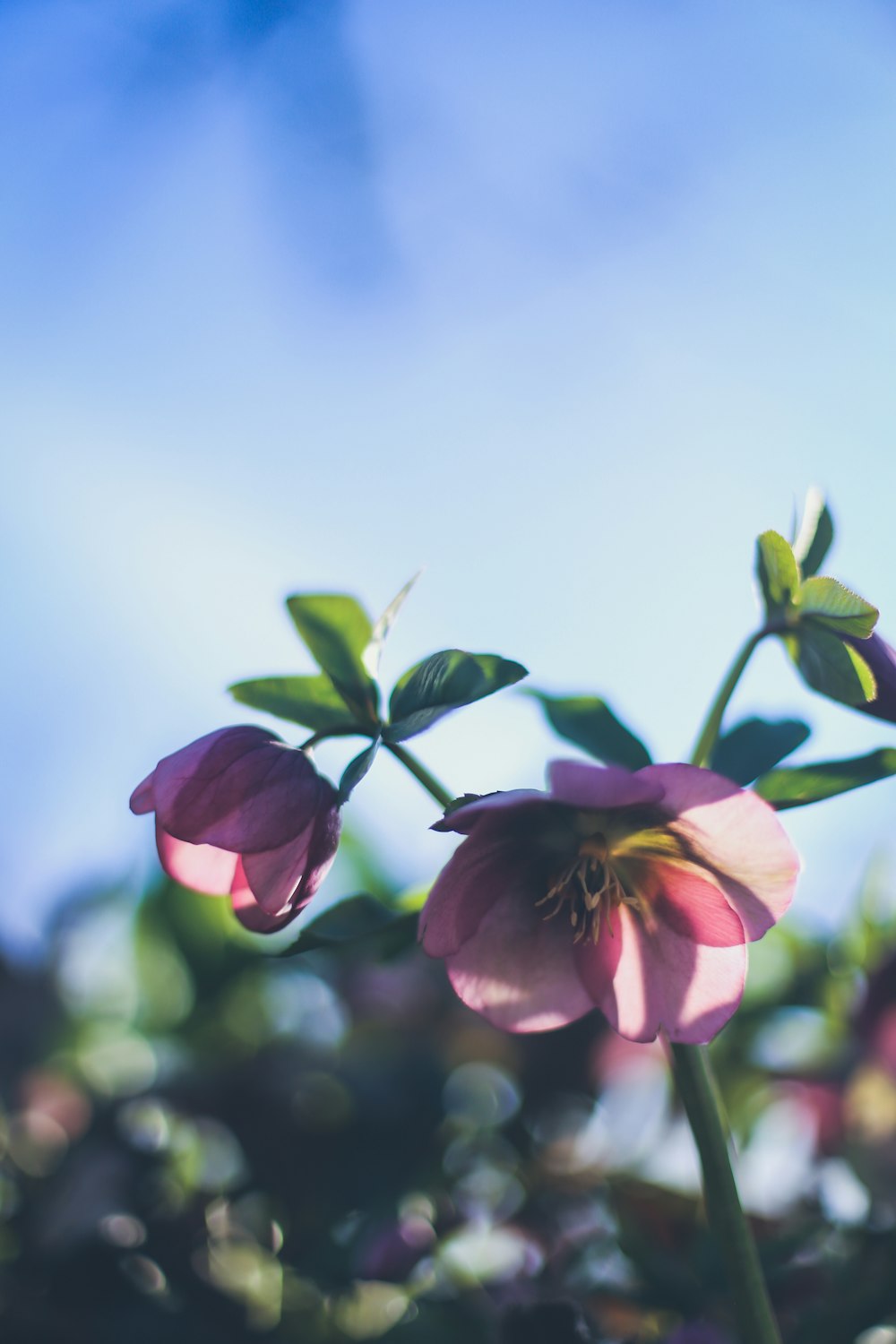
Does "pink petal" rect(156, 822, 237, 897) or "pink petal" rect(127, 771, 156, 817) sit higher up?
"pink petal" rect(127, 771, 156, 817)

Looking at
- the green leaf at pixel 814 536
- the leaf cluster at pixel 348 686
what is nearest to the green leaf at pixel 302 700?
the leaf cluster at pixel 348 686

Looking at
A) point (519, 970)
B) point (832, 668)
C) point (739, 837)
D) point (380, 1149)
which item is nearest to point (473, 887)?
point (519, 970)

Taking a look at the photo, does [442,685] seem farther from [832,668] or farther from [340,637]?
[832,668]

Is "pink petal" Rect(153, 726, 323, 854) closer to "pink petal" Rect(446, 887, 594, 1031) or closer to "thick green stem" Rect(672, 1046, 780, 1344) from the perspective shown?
"pink petal" Rect(446, 887, 594, 1031)

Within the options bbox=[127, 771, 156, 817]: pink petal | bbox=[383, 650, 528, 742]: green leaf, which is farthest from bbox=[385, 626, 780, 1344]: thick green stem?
bbox=[127, 771, 156, 817]: pink petal

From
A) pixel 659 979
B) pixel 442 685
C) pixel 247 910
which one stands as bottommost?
pixel 659 979

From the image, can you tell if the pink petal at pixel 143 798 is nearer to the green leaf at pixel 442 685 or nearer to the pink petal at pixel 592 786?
the green leaf at pixel 442 685

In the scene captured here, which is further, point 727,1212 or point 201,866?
point 201,866
